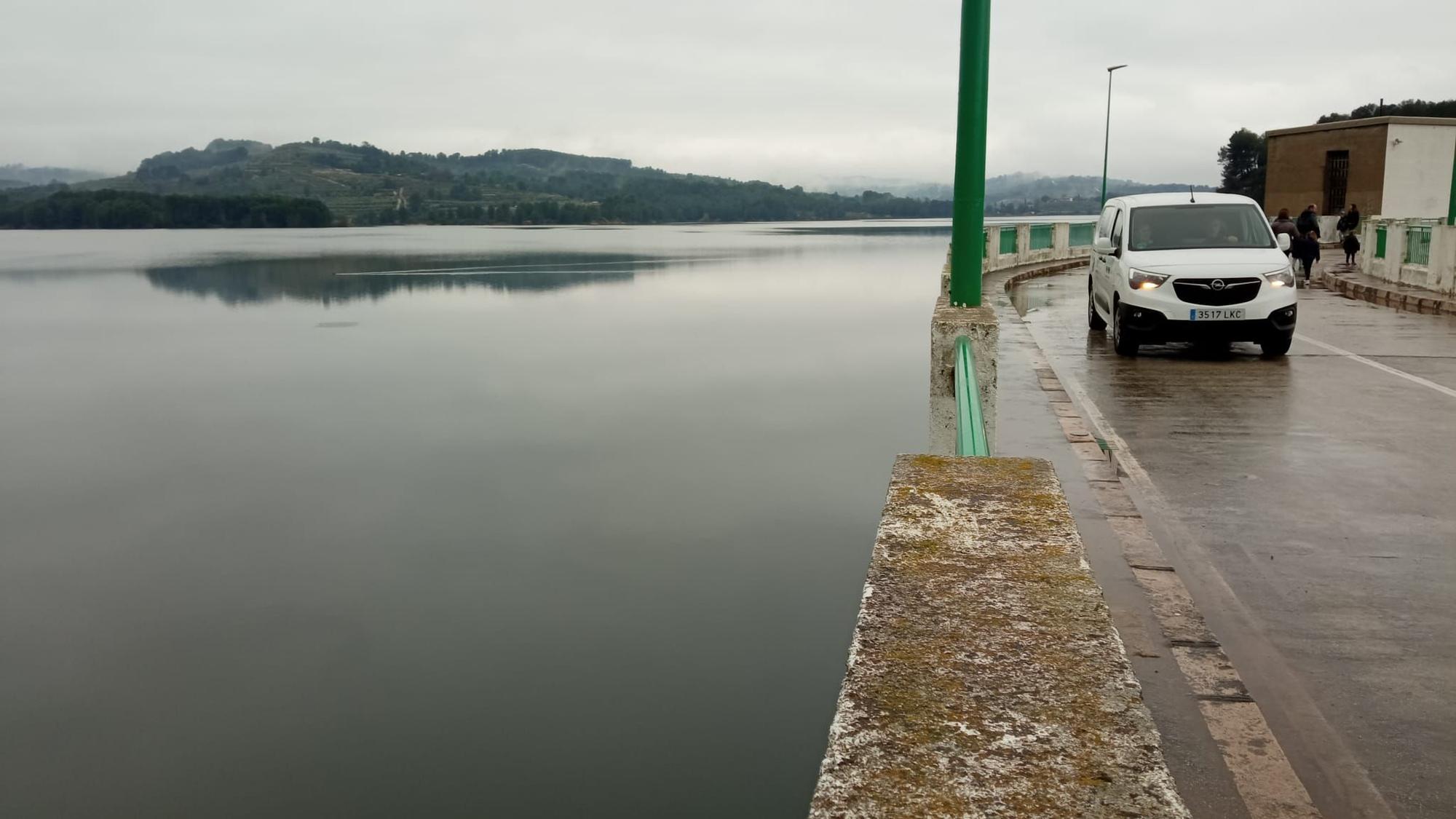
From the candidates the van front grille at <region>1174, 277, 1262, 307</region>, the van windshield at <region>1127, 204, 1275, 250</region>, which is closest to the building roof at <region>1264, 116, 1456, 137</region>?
the van windshield at <region>1127, 204, 1275, 250</region>

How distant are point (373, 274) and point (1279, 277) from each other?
56.7 metres

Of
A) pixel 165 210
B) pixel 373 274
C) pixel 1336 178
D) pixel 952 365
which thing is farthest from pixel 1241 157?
pixel 165 210

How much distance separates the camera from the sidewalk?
786 inches

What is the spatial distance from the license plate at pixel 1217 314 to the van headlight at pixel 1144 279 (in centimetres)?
53

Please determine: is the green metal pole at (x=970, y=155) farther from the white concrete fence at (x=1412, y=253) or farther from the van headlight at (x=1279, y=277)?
the white concrete fence at (x=1412, y=253)

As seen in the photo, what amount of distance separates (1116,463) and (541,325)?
99.8 feet

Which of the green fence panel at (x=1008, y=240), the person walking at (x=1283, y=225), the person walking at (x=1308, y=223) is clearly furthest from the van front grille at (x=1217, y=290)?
the person walking at (x=1308, y=223)

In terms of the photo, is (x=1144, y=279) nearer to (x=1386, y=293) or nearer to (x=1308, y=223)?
(x=1386, y=293)

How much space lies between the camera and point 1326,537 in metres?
6.70

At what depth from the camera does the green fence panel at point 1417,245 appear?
22.6 meters

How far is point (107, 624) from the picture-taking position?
10148 mm

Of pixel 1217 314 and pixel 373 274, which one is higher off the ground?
pixel 1217 314

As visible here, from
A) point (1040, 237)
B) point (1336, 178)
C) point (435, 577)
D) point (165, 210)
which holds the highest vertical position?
point (165, 210)

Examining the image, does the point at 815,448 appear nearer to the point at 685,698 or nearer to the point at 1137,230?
the point at 1137,230
